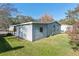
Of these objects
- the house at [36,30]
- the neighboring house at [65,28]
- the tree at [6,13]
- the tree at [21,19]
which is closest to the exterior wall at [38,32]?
the house at [36,30]

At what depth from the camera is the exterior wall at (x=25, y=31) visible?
484cm

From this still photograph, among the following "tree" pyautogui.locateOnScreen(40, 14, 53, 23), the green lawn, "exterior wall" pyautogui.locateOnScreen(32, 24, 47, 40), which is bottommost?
the green lawn

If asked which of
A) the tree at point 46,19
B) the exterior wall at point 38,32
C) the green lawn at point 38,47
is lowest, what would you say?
the green lawn at point 38,47

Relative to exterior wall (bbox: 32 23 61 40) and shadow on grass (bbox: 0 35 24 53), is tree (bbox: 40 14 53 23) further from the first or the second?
shadow on grass (bbox: 0 35 24 53)

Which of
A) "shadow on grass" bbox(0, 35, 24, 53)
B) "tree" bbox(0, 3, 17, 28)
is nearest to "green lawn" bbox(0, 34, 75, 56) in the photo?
Result: "shadow on grass" bbox(0, 35, 24, 53)

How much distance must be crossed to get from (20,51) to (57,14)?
38.3 inches

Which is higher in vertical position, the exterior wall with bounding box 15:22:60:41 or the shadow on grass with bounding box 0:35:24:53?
the exterior wall with bounding box 15:22:60:41

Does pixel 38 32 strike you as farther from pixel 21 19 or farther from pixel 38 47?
pixel 21 19

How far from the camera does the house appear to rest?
4834mm

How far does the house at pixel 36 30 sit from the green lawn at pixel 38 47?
0.08 meters

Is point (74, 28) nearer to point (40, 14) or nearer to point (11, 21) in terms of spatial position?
point (40, 14)

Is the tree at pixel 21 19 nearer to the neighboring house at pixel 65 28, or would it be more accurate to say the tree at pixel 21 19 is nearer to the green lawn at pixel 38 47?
the green lawn at pixel 38 47

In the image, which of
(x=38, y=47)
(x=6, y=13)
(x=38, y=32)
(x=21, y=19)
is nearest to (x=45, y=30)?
(x=38, y=32)

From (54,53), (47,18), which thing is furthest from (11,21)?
(54,53)
